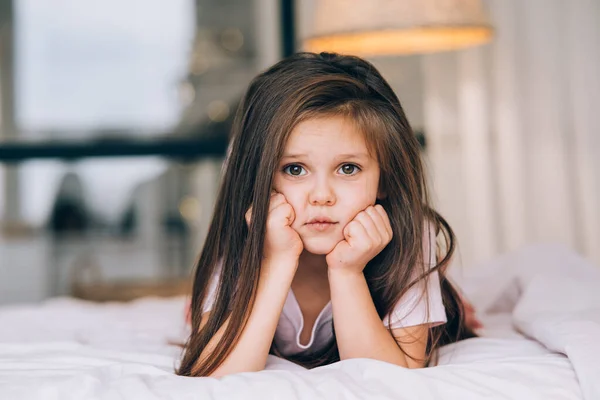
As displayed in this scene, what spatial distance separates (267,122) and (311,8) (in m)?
2.42

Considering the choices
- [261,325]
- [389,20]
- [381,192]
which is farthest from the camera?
[389,20]

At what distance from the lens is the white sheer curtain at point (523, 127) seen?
3.52m

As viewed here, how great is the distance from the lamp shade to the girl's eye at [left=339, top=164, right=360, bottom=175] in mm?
1403

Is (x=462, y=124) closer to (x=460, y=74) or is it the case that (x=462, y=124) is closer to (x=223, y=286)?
(x=460, y=74)

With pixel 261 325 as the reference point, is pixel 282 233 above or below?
above

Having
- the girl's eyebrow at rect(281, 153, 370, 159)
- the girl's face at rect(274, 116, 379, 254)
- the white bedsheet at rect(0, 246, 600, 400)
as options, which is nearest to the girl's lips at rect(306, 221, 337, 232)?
the girl's face at rect(274, 116, 379, 254)

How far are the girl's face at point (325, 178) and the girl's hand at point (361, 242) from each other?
0.02 meters

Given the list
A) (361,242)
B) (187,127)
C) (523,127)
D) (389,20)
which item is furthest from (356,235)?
(187,127)

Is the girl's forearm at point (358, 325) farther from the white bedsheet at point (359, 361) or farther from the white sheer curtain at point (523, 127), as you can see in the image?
the white sheer curtain at point (523, 127)

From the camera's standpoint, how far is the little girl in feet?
4.28

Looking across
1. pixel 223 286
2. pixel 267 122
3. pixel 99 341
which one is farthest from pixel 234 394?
pixel 99 341

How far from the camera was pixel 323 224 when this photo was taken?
1339mm

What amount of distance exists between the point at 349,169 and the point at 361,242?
0.37 feet

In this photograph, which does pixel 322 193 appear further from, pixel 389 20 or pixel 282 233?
pixel 389 20
